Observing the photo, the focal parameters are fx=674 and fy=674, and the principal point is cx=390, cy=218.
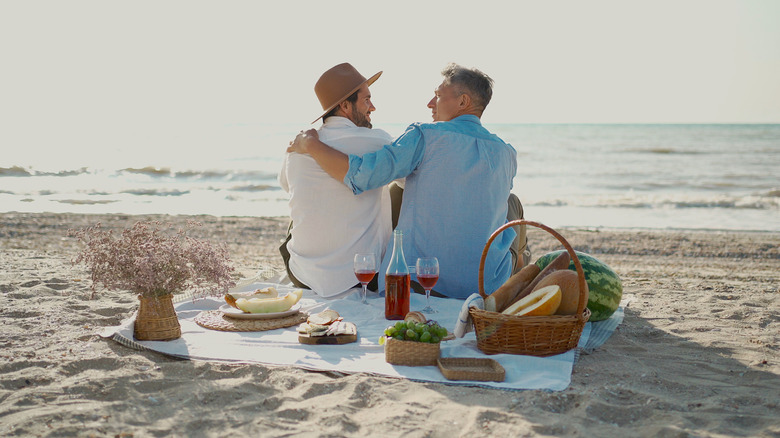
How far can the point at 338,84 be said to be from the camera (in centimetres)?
449

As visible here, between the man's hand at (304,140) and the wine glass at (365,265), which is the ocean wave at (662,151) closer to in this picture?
the man's hand at (304,140)

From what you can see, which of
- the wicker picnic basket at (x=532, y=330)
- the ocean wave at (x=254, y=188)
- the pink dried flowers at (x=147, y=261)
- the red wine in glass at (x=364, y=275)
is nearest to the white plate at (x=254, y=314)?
the pink dried flowers at (x=147, y=261)

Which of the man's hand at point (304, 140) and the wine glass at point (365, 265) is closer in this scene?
A: the wine glass at point (365, 265)

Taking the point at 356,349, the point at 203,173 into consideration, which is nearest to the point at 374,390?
the point at 356,349

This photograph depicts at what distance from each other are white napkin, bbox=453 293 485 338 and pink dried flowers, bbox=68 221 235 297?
4.17 ft

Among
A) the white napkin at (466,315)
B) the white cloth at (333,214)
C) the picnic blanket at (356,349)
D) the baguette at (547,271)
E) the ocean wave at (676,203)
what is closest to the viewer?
the picnic blanket at (356,349)

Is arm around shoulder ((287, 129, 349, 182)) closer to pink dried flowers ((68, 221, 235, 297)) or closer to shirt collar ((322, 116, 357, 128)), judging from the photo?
shirt collar ((322, 116, 357, 128))

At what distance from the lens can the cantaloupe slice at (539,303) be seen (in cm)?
331

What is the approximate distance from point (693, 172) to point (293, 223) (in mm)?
20109

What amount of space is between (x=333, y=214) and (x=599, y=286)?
1747 mm

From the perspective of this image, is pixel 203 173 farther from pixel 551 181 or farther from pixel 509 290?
pixel 509 290

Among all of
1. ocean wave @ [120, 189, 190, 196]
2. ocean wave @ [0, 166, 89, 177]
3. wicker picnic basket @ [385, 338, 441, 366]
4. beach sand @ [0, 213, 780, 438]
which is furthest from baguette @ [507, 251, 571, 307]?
ocean wave @ [0, 166, 89, 177]

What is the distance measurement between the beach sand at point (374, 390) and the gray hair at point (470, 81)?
5.68ft

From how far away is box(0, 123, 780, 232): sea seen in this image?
42.9 feet
